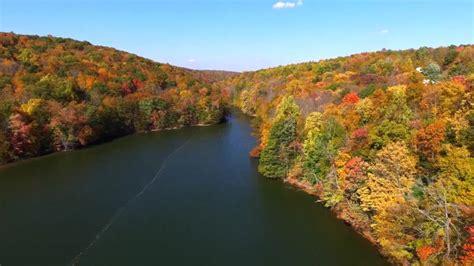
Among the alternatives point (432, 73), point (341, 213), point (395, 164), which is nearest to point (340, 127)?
point (341, 213)

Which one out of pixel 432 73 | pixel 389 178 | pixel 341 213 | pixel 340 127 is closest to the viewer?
pixel 389 178

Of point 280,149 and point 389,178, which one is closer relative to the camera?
point 389,178

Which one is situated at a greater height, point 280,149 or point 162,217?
point 280,149

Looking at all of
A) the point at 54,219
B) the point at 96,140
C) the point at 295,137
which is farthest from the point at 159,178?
the point at 96,140

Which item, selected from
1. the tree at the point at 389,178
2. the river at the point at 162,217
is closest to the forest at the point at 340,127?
the tree at the point at 389,178

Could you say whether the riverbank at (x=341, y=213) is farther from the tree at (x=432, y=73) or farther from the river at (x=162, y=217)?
the tree at (x=432, y=73)

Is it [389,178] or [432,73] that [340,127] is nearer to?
[389,178]

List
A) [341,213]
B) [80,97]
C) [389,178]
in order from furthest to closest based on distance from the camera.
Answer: [80,97], [341,213], [389,178]
